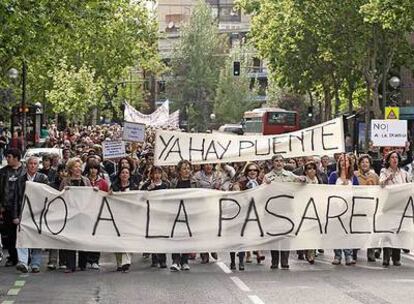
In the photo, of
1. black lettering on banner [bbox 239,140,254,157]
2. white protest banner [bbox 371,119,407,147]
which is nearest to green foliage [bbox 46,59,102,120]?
white protest banner [bbox 371,119,407,147]

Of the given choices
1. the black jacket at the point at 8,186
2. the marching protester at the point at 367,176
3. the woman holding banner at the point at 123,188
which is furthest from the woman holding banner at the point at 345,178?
the black jacket at the point at 8,186

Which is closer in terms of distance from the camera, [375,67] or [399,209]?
[399,209]

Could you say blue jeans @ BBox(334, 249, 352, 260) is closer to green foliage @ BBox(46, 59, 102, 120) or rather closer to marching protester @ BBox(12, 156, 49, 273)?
marching protester @ BBox(12, 156, 49, 273)

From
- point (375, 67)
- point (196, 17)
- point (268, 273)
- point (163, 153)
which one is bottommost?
point (268, 273)

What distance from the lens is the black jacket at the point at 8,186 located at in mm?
14695

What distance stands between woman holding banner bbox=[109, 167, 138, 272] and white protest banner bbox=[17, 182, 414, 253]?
0.23 metres

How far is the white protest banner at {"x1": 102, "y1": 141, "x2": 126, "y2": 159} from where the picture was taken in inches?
811

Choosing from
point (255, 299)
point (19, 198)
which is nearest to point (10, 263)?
point (19, 198)

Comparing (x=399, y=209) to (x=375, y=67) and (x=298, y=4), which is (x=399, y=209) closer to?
(x=298, y=4)

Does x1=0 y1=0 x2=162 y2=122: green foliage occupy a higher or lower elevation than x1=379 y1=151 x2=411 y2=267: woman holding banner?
higher

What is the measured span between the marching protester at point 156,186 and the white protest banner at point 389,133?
28.6 ft

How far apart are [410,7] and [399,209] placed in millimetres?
20086

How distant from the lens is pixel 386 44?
160ft

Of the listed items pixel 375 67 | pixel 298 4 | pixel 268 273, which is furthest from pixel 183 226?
pixel 375 67
